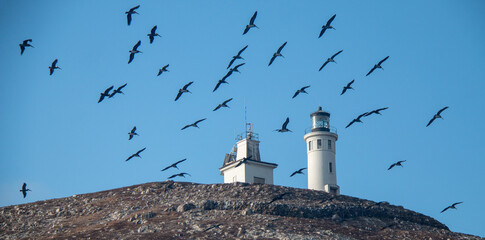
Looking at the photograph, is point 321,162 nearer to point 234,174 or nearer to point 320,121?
point 320,121

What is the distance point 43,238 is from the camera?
169 ft

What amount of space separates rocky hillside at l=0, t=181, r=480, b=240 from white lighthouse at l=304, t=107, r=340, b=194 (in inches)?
351

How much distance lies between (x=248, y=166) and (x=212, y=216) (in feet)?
50.4

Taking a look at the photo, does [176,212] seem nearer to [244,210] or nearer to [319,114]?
[244,210]

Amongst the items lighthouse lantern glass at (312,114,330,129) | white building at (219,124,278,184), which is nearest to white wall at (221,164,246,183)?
white building at (219,124,278,184)

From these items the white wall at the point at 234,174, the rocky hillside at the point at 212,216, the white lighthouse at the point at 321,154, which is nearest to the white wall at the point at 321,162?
the white lighthouse at the point at 321,154

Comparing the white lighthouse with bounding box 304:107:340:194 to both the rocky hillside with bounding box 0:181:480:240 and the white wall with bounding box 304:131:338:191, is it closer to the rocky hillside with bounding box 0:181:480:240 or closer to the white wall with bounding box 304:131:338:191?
the white wall with bounding box 304:131:338:191

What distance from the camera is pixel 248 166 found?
222ft

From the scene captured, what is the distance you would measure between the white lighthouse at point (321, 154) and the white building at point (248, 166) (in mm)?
4568

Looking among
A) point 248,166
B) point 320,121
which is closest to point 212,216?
point 248,166

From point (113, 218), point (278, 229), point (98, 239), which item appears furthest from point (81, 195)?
point (278, 229)

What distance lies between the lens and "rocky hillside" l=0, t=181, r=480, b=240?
49719mm

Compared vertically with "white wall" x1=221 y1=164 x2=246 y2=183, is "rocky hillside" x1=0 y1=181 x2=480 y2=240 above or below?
below

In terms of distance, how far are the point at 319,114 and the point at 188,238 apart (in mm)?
30168
